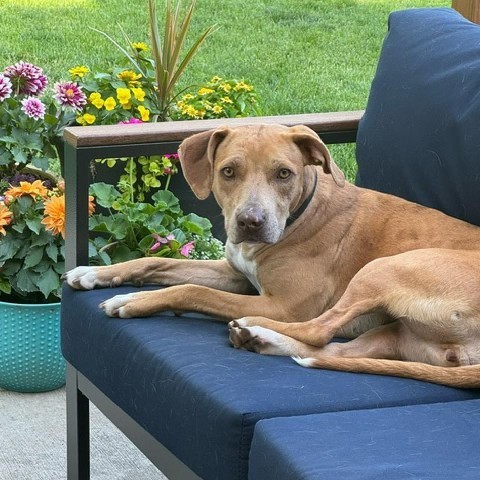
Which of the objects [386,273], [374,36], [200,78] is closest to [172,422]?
[386,273]

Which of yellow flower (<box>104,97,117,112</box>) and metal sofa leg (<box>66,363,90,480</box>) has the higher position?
yellow flower (<box>104,97,117,112</box>)

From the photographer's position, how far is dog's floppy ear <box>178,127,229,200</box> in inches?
121

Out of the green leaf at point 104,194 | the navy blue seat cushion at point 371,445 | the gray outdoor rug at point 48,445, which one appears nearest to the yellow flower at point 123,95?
the green leaf at point 104,194

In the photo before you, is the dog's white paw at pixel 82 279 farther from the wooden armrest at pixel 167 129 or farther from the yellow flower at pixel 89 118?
the yellow flower at pixel 89 118

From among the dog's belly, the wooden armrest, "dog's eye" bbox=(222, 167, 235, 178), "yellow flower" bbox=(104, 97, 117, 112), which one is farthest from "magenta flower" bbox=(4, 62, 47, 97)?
the dog's belly

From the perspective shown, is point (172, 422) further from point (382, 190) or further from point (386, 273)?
point (382, 190)

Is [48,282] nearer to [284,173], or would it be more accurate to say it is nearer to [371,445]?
[284,173]

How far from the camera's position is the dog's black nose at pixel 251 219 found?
288 cm

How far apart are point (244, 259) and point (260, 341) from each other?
0.48 m

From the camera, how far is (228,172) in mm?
3004

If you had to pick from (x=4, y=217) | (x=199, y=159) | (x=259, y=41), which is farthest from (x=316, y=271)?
(x=259, y=41)

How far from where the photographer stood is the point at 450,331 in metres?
2.70

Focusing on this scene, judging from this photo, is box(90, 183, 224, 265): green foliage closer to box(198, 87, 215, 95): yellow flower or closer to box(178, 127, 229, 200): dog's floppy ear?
box(198, 87, 215, 95): yellow flower

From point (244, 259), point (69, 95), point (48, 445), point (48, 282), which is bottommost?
point (48, 445)
